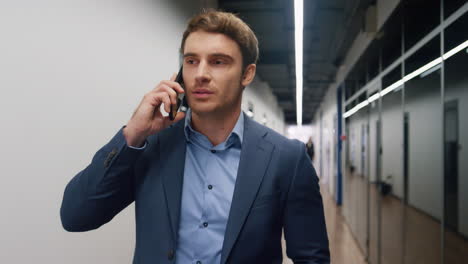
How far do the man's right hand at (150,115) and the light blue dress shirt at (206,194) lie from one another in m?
0.16

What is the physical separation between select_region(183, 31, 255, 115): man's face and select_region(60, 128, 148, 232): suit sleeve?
1.01 ft

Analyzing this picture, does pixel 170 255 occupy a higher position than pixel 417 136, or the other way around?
pixel 417 136

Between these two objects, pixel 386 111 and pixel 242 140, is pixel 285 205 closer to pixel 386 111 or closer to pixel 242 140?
pixel 242 140

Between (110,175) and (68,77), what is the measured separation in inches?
31.9

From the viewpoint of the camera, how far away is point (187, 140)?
1273 millimetres

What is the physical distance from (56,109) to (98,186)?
0.69 meters

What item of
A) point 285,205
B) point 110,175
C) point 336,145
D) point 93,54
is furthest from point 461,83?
point 336,145

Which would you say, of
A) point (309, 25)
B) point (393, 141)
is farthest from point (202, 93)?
point (309, 25)

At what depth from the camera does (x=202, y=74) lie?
1160mm

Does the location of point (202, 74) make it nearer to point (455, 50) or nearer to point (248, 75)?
point (248, 75)

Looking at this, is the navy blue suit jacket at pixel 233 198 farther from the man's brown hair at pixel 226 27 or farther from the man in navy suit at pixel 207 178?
the man's brown hair at pixel 226 27

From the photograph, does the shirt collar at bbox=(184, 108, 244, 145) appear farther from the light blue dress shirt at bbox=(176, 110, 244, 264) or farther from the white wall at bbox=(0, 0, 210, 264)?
the white wall at bbox=(0, 0, 210, 264)

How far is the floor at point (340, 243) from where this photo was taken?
14.8 feet

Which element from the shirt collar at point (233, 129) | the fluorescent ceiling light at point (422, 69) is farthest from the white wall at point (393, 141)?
the shirt collar at point (233, 129)
